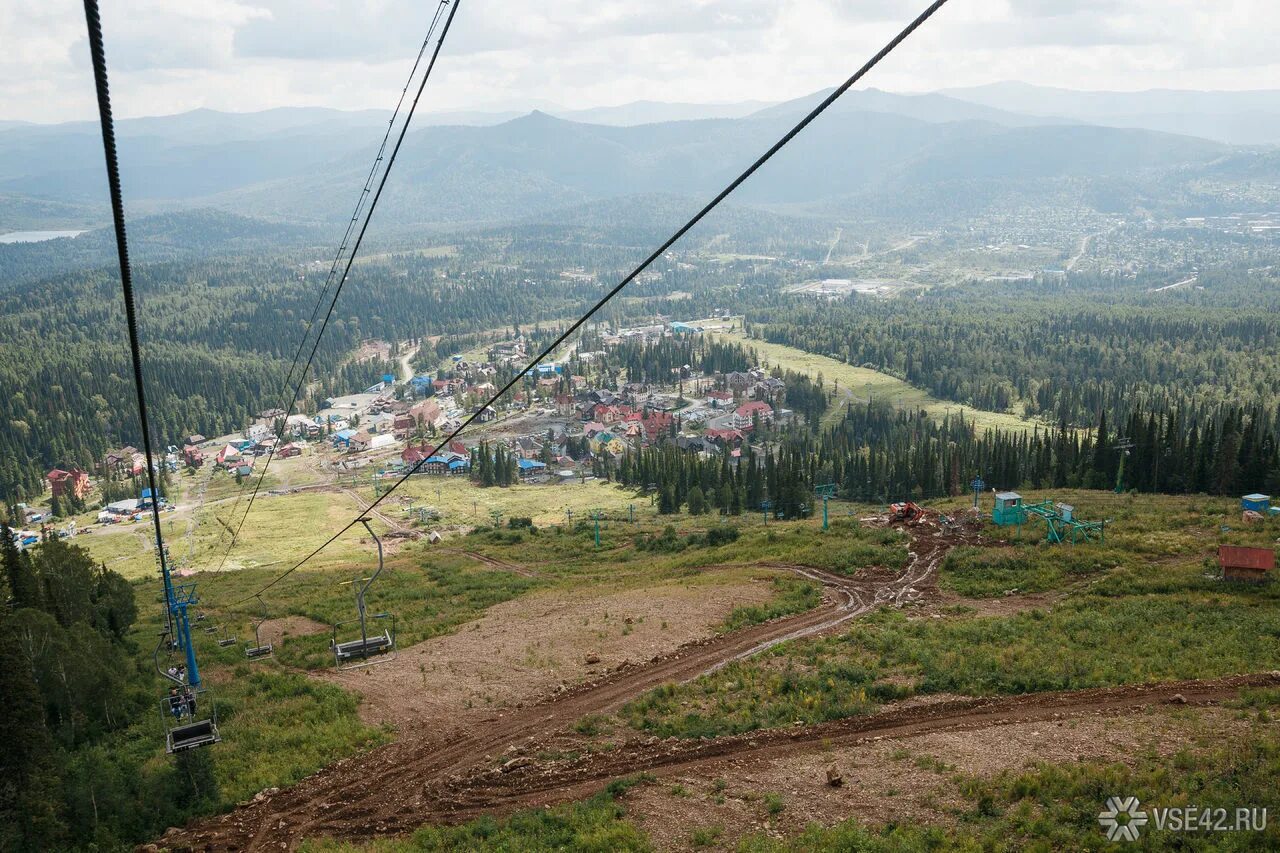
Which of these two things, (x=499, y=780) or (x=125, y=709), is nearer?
(x=499, y=780)

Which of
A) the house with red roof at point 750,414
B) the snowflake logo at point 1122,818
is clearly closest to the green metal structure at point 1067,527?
the snowflake logo at point 1122,818

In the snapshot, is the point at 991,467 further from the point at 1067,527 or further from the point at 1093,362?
the point at 1093,362

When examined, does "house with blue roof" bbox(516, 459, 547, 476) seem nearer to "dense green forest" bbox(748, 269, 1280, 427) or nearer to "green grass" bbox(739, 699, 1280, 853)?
"dense green forest" bbox(748, 269, 1280, 427)

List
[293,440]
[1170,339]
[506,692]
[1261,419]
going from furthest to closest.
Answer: [1170,339] → [293,440] → [1261,419] → [506,692]

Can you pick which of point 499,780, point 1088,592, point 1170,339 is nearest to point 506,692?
point 499,780

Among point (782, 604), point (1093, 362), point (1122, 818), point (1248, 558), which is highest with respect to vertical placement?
point (1122, 818)

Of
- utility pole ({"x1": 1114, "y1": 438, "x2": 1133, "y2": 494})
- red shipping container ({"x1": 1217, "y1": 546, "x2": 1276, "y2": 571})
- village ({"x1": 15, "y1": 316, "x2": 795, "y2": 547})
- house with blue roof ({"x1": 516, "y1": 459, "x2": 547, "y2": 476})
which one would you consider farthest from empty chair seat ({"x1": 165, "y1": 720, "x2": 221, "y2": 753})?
house with blue roof ({"x1": 516, "y1": 459, "x2": 547, "y2": 476})

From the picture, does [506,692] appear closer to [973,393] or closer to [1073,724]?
[1073,724]

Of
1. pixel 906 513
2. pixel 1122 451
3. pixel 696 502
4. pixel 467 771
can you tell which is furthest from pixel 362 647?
pixel 1122 451
